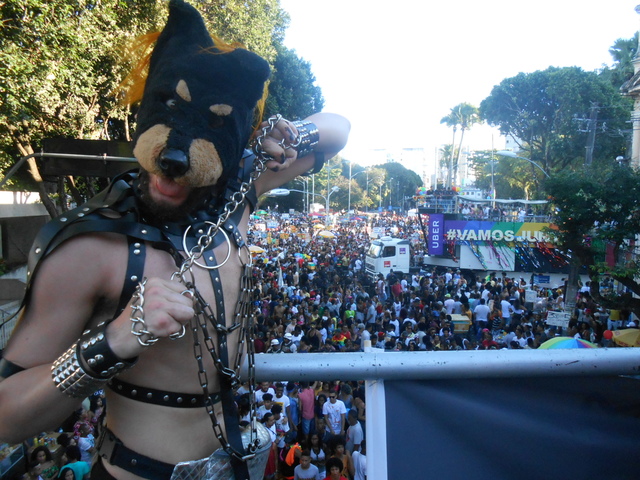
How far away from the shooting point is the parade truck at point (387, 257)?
2238 centimetres

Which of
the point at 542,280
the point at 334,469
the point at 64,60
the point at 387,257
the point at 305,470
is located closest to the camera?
the point at 334,469

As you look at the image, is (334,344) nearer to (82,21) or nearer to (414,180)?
(82,21)

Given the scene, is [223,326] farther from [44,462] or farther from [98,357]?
[44,462]

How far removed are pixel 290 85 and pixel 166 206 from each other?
22229mm

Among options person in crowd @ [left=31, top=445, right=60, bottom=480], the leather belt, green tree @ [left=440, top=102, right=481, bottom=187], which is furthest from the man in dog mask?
green tree @ [left=440, top=102, right=481, bottom=187]

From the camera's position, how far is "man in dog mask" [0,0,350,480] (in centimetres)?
130

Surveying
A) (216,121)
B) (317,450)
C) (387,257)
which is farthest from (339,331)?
(387,257)

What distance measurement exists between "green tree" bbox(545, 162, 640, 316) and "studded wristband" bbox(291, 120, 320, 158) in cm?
1289

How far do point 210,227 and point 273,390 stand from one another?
5.50 meters

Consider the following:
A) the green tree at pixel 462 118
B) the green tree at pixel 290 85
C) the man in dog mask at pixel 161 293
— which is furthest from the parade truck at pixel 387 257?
the green tree at pixel 462 118

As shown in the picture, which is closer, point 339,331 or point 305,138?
point 305,138

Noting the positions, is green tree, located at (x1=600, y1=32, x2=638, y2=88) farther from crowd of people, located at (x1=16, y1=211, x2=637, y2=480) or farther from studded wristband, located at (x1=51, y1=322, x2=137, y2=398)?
studded wristband, located at (x1=51, y1=322, x2=137, y2=398)

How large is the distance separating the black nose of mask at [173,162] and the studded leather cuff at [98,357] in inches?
19.1

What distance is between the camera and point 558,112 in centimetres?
3975
